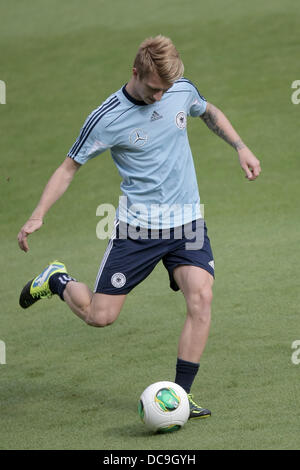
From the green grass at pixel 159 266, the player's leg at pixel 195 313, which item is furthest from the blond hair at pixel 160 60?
the green grass at pixel 159 266

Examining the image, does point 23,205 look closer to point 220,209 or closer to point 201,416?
point 220,209

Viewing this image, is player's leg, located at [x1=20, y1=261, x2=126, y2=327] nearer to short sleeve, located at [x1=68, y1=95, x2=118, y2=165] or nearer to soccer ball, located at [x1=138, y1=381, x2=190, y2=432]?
soccer ball, located at [x1=138, y1=381, x2=190, y2=432]

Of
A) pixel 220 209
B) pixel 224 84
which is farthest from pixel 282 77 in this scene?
pixel 220 209

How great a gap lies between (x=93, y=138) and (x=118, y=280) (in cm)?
98

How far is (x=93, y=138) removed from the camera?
219 inches

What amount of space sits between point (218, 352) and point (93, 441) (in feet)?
6.16

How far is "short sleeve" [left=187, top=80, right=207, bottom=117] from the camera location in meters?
5.84

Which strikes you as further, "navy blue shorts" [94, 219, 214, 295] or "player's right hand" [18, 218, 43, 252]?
"navy blue shorts" [94, 219, 214, 295]

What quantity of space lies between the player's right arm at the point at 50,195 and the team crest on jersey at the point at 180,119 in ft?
2.40

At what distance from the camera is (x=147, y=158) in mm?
5605
